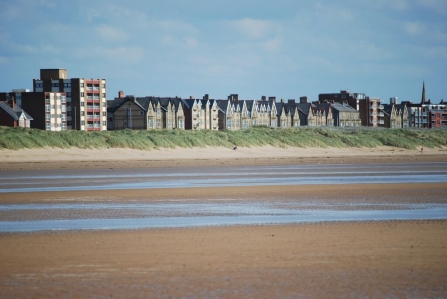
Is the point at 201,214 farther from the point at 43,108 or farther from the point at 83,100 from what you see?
the point at 83,100

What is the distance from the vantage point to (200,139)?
2421 inches

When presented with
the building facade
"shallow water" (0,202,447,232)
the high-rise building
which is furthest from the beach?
the high-rise building

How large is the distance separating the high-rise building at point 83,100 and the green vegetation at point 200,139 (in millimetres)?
49312

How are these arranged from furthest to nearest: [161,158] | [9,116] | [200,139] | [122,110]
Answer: [122,110] < [9,116] < [200,139] < [161,158]

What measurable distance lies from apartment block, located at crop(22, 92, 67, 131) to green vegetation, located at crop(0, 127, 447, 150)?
162ft

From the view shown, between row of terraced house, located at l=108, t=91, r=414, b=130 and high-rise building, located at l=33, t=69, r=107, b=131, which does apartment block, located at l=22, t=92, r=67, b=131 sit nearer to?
high-rise building, located at l=33, t=69, r=107, b=131

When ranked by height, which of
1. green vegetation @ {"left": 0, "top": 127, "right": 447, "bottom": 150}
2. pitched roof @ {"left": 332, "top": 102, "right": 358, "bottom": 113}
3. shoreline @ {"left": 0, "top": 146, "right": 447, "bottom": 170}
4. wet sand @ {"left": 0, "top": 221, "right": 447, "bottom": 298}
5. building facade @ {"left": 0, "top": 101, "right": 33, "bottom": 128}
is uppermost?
pitched roof @ {"left": 332, "top": 102, "right": 358, "bottom": 113}

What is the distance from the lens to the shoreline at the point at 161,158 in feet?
140

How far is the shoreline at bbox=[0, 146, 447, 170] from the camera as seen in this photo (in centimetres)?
4266

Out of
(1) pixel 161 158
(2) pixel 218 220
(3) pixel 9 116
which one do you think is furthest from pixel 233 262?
(3) pixel 9 116

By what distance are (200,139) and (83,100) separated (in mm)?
60501

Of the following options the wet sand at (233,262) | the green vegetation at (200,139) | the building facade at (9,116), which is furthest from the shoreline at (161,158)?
the building facade at (9,116)

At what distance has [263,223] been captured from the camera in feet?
49.0

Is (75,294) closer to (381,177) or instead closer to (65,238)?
(65,238)
